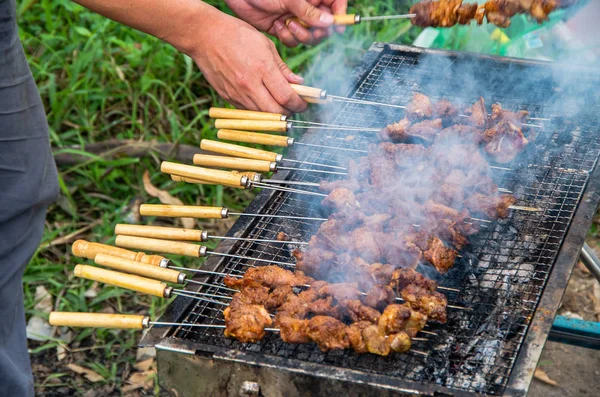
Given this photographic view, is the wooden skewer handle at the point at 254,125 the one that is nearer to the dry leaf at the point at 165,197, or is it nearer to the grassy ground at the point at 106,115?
the grassy ground at the point at 106,115

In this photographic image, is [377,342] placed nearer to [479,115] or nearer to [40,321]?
[479,115]

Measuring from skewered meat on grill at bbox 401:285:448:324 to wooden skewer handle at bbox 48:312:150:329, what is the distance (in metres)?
1.23

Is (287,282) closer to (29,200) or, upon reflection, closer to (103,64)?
(29,200)

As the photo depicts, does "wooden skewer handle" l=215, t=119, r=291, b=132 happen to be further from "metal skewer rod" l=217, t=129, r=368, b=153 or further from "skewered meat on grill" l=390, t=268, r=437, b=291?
"skewered meat on grill" l=390, t=268, r=437, b=291

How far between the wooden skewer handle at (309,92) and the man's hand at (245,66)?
0.04 m

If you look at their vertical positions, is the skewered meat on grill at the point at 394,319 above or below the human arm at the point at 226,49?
below

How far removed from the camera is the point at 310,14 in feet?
14.5

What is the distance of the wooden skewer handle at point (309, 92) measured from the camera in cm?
409

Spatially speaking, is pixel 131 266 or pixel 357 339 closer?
pixel 357 339

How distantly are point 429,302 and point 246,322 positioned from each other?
2.71ft

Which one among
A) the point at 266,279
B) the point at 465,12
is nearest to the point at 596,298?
the point at 465,12

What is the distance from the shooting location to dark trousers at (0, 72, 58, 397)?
329cm

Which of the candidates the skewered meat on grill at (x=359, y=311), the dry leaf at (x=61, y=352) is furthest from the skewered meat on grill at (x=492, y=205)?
the dry leaf at (x=61, y=352)

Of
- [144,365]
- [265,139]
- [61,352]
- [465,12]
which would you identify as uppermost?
[465,12]
